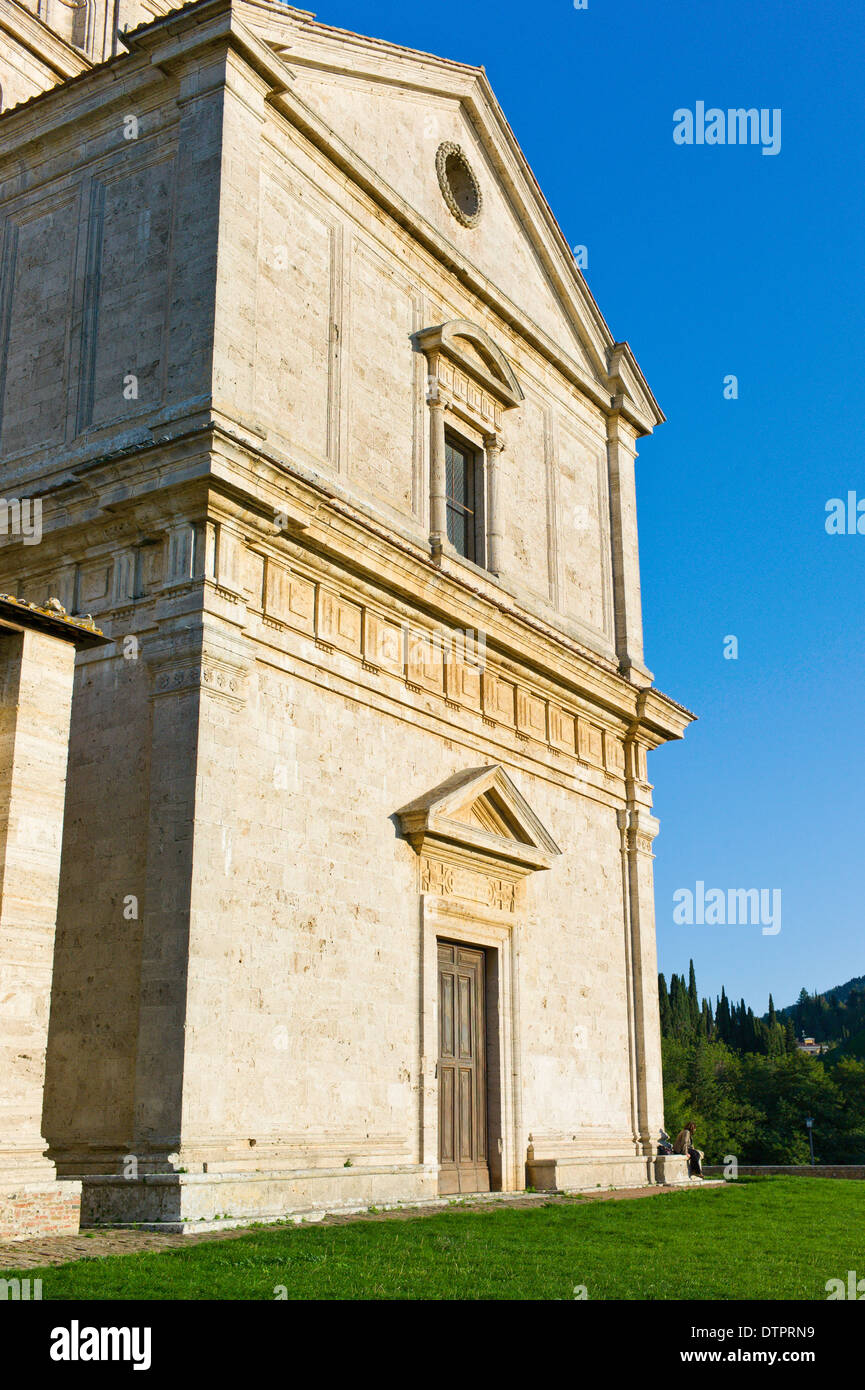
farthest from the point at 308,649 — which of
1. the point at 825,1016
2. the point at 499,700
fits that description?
the point at 825,1016

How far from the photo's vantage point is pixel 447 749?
1645 cm

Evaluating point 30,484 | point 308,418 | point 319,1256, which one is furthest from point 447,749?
point 319,1256

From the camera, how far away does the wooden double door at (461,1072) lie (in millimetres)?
15523

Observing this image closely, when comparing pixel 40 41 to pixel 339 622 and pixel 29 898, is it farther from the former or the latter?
pixel 29 898

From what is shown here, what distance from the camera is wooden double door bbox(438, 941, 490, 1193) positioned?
15.5m

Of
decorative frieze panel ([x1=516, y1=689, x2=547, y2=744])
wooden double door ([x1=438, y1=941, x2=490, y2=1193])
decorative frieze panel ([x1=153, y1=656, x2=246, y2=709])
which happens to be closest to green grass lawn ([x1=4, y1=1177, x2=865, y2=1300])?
wooden double door ([x1=438, y1=941, x2=490, y2=1193])

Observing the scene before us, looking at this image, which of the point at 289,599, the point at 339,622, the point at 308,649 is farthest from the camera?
the point at 339,622

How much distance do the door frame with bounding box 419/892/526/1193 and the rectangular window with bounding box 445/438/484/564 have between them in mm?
4806

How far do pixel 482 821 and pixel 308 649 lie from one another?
12.4ft

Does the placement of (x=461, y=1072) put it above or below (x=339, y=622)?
below

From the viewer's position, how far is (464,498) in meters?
18.7

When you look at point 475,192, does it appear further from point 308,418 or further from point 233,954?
point 233,954

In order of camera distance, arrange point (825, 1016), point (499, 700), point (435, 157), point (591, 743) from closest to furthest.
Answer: point (499, 700) < point (435, 157) < point (591, 743) < point (825, 1016)

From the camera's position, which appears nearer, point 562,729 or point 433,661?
point 433,661
